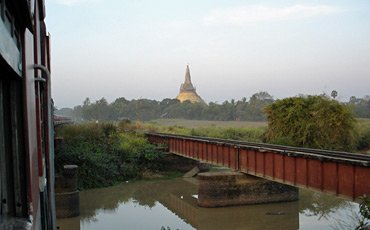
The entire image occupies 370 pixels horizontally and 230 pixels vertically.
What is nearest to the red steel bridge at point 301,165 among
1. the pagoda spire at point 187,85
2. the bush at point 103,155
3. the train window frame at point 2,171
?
the bush at point 103,155

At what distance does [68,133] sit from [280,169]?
20.9m

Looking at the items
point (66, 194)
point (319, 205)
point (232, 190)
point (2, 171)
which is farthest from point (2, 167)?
point (319, 205)

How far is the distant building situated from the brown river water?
138205mm

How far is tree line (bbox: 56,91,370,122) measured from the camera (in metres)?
97.8

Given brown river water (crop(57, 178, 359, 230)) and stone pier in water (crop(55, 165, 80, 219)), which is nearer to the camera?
brown river water (crop(57, 178, 359, 230))

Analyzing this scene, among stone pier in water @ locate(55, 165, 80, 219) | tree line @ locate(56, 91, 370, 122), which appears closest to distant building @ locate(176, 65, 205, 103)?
tree line @ locate(56, 91, 370, 122)

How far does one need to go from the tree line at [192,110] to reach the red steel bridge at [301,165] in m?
72.5

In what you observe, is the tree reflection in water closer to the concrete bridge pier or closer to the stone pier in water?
the concrete bridge pier

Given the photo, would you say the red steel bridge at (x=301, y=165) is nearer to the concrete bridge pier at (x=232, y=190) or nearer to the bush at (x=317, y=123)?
the concrete bridge pier at (x=232, y=190)

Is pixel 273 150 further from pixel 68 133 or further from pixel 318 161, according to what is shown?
pixel 68 133

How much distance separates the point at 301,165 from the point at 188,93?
152195 millimetres

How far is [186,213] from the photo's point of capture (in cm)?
1906

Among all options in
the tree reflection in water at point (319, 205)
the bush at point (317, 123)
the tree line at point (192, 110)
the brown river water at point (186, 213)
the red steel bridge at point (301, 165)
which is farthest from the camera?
the tree line at point (192, 110)

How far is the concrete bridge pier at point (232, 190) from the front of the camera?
18797mm
